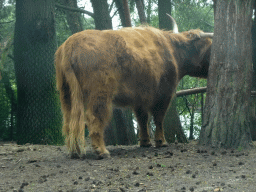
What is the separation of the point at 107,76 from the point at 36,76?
256cm

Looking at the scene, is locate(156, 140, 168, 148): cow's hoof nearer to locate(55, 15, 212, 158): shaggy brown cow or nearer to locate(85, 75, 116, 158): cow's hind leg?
locate(55, 15, 212, 158): shaggy brown cow

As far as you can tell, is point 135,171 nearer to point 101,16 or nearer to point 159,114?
point 159,114

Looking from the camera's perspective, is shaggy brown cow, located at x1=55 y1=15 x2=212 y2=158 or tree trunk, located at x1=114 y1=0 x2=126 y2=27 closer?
shaggy brown cow, located at x1=55 y1=15 x2=212 y2=158

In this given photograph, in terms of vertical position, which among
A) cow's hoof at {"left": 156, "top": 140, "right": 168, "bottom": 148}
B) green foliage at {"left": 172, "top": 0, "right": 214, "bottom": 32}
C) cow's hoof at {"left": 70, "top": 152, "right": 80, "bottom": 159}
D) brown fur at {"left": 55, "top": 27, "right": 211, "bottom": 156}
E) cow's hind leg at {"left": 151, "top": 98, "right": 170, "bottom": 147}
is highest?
green foliage at {"left": 172, "top": 0, "right": 214, "bottom": 32}

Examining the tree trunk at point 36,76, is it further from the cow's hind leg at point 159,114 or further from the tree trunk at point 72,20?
the tree trunk at point 72,20

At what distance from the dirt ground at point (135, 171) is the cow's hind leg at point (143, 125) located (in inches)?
31.0

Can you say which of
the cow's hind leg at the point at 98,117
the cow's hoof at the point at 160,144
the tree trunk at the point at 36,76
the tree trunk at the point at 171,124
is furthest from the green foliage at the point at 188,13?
the cow's hind leg at the point at 98,117

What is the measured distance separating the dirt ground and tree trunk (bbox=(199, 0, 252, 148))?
302mm

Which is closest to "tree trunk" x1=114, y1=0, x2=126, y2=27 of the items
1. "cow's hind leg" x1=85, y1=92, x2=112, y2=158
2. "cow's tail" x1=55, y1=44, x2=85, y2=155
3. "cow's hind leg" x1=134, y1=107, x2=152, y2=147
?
"cow's hind leg" x1=134, y1=107, x2=152, y2=147

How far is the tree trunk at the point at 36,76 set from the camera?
6723mm

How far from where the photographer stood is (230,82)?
5.32m

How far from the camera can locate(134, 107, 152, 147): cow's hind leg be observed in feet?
20.7

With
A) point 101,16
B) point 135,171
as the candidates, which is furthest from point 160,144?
point 101,16

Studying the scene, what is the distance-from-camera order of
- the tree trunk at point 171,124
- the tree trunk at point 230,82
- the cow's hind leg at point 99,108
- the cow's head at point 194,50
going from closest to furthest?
1. the cow's hind leg at point 99,108
2. the tree trunk at point 230,82
3. the cow's head at point 194,50
4. the tree trunk at point 171,124
